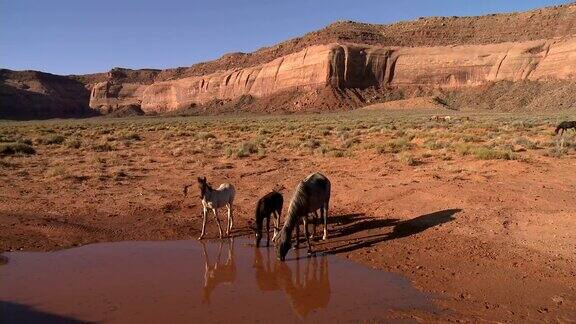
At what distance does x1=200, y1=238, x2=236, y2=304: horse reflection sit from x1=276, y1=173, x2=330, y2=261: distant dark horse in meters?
0.96

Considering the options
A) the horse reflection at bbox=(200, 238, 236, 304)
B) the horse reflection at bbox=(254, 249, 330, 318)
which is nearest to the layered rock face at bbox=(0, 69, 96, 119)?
the horse reflection at bbox=(200, 238, 236, 304)

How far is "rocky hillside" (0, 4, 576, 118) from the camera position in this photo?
9762cm

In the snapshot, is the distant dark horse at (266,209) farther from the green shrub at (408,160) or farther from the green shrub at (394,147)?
the green shrub at (394,147)

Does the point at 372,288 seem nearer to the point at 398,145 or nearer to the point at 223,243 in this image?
the point at 223,243

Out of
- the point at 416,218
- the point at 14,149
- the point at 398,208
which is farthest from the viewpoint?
the point at 14,149

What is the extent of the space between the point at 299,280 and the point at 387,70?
112m

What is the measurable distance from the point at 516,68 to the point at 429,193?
96049 mm

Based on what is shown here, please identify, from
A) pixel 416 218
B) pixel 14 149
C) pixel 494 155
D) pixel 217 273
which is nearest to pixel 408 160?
pixel 494 155

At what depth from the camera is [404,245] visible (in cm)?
1035

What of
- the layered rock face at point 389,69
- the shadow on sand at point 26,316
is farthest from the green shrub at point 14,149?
the layered rock face at point 389,69

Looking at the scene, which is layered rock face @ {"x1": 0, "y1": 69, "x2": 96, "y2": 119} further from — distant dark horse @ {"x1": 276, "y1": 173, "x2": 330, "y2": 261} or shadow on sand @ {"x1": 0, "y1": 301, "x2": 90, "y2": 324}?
shadow on sand @ {"x1": 0, "y1": 301, "x2": 90, "y2": 324}

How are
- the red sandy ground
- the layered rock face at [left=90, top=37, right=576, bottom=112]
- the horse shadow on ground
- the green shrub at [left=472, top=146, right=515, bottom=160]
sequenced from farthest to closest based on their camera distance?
the layered rock face at [left=90, top=37, right=576, bottom=112] < the green shrub at [left=472, top=146, right=515, bottom=160] < the horse shadow on ground < the red sandy ground

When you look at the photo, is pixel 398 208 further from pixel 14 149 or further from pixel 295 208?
pixel 14 149

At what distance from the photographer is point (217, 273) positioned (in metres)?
8.73
